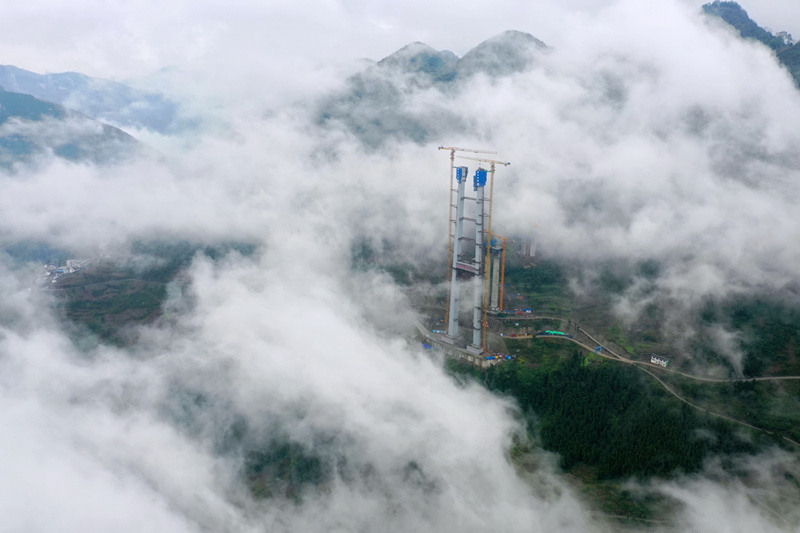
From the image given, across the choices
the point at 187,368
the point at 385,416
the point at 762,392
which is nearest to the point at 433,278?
the point at 385,416

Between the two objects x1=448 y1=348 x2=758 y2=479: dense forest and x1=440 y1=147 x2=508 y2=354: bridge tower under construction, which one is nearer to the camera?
x1=448 y1=348 x2=758 y2=479: dense forest

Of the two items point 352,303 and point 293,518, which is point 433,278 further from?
point 293,518

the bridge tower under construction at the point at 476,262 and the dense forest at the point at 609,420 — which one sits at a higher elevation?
the bridge tower under construction at the point at 476,262

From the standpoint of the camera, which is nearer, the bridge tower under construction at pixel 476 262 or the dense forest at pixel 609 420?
the dense forest at pixel 609 420

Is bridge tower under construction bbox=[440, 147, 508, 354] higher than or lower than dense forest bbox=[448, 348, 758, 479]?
higher

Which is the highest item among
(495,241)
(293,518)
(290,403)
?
(495,241)

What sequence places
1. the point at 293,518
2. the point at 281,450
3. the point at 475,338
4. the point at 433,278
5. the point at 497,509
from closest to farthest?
1. the point at 497,509
2. the point at 293,518
3. the point at 281,450
4. the point at 475,338
5. the point at 433,278

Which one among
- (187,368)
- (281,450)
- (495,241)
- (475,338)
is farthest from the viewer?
(187,368)

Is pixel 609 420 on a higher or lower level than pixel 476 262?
lower

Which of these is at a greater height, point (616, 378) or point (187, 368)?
point (616, 378)

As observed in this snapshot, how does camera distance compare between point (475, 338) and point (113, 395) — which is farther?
point (113, 395)

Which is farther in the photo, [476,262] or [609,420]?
[476,262]
